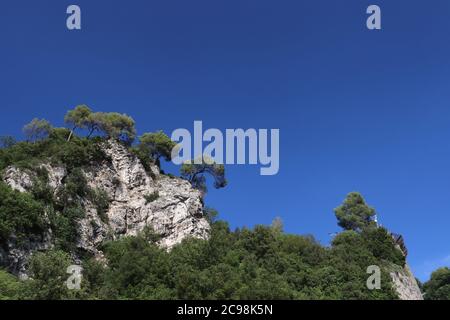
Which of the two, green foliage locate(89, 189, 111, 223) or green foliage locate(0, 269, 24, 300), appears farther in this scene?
green foliage locate(89, 189, 111, 223)

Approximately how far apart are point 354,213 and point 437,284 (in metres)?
26.0

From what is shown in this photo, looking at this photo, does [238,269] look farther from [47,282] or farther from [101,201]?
[47,282]

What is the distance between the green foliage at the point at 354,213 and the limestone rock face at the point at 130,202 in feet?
99.9

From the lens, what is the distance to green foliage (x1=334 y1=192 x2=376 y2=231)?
8231cm

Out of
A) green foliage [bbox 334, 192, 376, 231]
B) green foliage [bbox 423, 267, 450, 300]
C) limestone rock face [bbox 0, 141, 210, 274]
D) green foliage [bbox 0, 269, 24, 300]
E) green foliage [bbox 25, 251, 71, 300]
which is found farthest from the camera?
green foliage [bbox 423, 267, 450, 300]

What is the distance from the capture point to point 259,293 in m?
39.8

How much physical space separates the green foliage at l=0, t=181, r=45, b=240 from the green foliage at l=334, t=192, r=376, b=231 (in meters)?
52.5

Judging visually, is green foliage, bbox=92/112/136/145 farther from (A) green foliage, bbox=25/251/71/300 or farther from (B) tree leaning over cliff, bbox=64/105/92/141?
(A) green foliage, bbox=25/251/71/300

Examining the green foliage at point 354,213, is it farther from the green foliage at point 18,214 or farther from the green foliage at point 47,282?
the green foliage at point 47,282

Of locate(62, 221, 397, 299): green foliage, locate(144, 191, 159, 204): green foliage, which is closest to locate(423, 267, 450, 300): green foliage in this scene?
locate(62, 221, 397, 299): green foliage

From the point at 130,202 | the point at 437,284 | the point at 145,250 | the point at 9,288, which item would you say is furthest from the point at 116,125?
the point at 437,284
